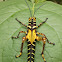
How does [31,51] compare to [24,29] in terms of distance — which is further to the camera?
[24,29]

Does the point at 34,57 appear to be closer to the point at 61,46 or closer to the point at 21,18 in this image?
the point at 61,46

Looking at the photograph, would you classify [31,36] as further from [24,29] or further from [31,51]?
[31,51]

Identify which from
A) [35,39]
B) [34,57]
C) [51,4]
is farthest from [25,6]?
[34,57]

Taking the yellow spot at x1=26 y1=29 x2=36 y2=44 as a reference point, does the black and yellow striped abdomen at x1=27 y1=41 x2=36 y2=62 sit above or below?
below

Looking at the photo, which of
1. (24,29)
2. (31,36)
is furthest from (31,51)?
(24,29)

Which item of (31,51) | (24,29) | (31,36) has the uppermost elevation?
(24,29)

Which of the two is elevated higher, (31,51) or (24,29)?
(24,29)

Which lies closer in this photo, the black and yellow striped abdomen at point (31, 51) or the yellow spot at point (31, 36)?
the black and yellow striped abdomen at point (31, 51)

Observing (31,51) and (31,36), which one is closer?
(31,51)

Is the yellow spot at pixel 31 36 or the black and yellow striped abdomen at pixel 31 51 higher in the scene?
the yellow spot at pixel 31 36
